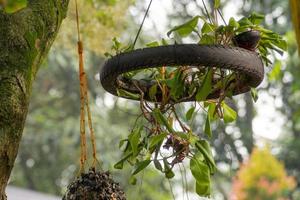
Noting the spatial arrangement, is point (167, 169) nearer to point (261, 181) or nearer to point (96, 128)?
point (261, 181)

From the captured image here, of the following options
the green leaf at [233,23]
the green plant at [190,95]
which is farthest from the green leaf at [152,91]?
the green leaf at [233,23]

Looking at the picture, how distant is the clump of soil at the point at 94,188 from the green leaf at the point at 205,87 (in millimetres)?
216

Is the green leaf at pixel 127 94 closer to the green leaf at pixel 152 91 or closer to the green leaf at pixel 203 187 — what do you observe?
the green leaf at pixel 152 91

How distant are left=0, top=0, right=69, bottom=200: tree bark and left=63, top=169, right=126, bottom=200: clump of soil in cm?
12

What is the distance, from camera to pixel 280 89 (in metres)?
6.89

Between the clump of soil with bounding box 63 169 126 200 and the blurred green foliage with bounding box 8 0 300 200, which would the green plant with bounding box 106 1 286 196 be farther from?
the blurred green foliage with bounding box 8 0 300 200

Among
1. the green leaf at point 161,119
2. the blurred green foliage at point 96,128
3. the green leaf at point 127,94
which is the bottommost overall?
the green leaf at point 161,119

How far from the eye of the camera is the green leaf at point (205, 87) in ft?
2.94

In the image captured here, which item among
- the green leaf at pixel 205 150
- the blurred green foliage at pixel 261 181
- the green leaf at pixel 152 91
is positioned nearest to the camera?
the green leaf at pixel 205 150

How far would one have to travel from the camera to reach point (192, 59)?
773 millimetres

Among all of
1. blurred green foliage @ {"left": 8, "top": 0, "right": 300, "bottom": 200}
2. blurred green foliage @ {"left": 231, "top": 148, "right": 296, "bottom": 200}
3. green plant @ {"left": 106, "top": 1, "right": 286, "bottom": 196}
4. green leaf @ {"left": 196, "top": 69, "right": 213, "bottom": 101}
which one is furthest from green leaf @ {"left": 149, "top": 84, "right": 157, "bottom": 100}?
blurred green foliage @ {"left": 8, "top": 0, "right": 300, "bottom": 200}

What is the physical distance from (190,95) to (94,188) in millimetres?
263

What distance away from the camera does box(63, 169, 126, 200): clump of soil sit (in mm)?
845

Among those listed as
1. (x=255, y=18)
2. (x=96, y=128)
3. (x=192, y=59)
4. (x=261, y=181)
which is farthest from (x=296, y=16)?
(x=96, y=128)
